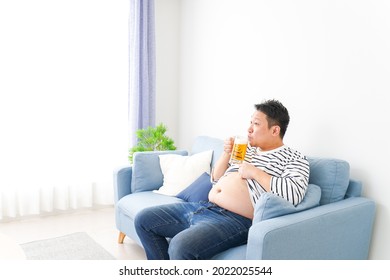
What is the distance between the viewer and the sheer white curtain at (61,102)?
3.10 meters

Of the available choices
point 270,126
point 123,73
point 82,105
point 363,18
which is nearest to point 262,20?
point 363,18

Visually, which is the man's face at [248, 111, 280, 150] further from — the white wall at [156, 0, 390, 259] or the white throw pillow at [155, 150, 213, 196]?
the white throw pillow at [155, 150, 213, 196]

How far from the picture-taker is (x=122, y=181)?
2758 mm

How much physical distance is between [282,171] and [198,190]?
27.3 inches

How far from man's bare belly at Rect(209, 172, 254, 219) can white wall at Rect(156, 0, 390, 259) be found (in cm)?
64

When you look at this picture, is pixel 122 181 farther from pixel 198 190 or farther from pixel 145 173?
pixel 198 190

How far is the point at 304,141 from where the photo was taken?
2.43m

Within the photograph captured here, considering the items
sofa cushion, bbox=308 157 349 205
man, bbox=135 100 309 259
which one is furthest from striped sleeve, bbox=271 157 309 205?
sofa cushion, bbox=308 157 349 205

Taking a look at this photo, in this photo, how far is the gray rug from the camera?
8.18 feet

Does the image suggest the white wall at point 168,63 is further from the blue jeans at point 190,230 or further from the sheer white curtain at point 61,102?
the blue jeans at point 190,230

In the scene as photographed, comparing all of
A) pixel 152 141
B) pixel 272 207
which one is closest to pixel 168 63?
pixel 152 141

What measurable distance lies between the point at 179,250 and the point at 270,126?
2.88ft

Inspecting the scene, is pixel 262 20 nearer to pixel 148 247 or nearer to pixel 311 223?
pixel 311 223

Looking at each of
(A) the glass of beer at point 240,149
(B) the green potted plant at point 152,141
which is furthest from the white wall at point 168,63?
(A) the glass of beer at point 240,149
